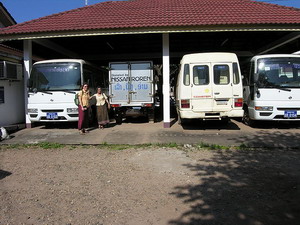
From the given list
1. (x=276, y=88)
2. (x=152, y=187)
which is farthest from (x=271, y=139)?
(x=152, y=187)

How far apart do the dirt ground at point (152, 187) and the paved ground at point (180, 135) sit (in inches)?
33.9

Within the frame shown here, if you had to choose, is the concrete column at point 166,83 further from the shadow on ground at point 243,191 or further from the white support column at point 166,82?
the shadow on ground at point 243,191

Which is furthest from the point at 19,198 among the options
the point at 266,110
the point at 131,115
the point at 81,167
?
the point at 266,110

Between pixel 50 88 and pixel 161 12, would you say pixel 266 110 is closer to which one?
pixel 161 12

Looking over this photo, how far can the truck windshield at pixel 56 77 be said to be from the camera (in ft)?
29.2

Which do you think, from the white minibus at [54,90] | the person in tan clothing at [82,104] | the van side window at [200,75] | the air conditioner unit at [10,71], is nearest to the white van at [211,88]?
the van side window at [200,75]

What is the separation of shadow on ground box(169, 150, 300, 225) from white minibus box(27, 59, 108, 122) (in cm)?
Result: 539

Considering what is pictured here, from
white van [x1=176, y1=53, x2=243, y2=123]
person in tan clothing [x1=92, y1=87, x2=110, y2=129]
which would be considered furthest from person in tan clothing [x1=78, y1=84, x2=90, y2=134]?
white van [x1=176, y1=53, x2=243, y2=123]

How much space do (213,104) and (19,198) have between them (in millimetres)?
6014

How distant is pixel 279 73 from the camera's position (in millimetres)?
8320

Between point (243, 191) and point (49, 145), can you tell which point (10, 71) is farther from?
point (243, 191)

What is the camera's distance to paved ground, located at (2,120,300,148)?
277 inches

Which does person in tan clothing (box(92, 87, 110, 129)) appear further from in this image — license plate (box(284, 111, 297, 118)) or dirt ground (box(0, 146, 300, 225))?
license plate (box(284, 111, 297, 118))

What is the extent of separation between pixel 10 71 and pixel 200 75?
22.2ft
